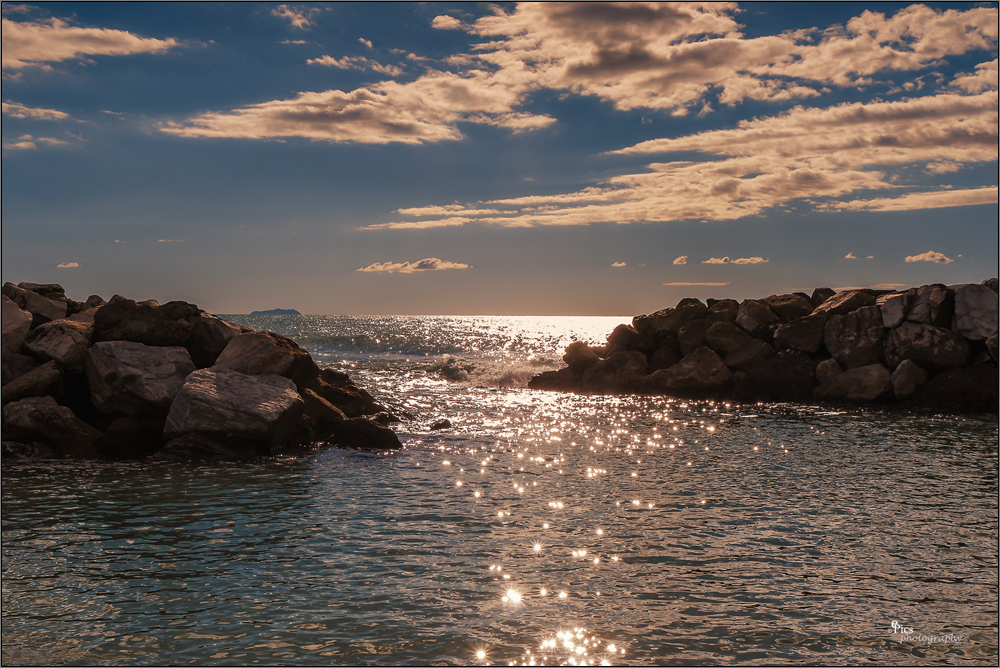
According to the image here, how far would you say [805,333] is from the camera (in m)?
38.6

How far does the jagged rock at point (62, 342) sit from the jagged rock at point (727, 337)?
106 feet

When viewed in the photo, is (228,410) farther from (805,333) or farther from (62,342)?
(805,333)

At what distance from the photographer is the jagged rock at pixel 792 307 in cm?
4153

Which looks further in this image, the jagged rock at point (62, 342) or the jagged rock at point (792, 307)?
the jagged rock at point (792, 307)

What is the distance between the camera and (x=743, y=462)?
21.1 metres

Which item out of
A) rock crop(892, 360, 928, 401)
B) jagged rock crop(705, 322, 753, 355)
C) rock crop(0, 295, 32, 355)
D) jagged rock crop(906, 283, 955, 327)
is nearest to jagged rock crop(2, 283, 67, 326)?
rock crop(0, 295, 32, 355)

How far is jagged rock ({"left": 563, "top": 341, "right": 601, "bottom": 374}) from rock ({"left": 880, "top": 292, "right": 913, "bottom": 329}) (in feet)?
56.1

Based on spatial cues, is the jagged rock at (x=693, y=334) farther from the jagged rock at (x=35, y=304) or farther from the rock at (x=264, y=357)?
the jagged rock at (x=35, y=304)

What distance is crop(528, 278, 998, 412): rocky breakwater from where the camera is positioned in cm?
3428

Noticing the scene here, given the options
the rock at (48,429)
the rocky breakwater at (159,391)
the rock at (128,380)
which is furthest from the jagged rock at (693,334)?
the rock at (48,429)

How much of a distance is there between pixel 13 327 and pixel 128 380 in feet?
18.9

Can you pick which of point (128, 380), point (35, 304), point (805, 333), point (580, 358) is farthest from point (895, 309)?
point (35, 304)

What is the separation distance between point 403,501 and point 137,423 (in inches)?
443

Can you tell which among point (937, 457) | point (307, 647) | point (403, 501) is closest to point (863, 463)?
point (937, 457)
